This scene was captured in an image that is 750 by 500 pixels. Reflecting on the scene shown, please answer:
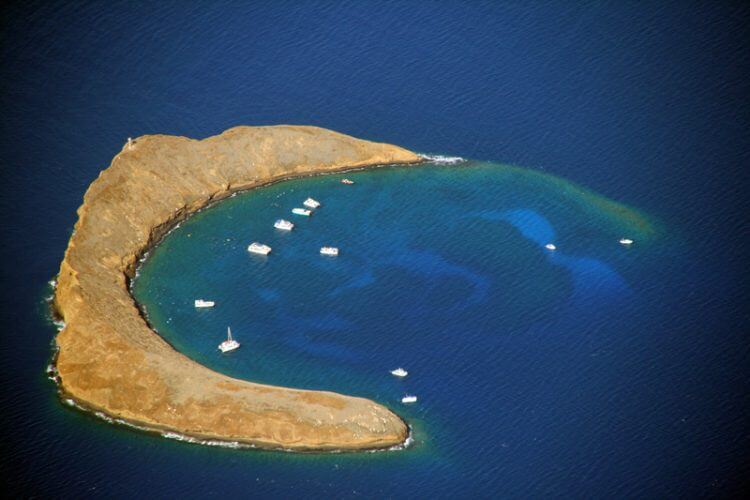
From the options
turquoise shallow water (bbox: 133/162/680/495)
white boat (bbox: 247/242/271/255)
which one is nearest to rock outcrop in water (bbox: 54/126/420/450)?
turquoise shallow water (bbox: 133/162/680/495)

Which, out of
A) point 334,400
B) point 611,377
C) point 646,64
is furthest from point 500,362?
point 646,64

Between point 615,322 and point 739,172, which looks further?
point 739,172

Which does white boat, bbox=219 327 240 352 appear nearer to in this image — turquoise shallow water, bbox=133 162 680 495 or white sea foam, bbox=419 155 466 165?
turquoise shallow water, bbox=133 162 680 495

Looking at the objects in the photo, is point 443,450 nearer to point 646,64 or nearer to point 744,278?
point 744,278

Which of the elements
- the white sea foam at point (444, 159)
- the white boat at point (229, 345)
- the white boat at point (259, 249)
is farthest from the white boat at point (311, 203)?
the white boat at point (229, 345)

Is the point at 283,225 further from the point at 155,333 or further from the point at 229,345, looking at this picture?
the point at 155,333

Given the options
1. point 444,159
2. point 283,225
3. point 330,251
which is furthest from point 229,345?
point 444,159
